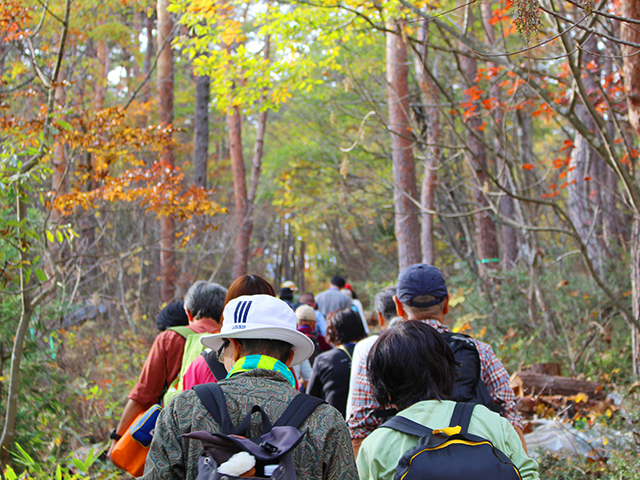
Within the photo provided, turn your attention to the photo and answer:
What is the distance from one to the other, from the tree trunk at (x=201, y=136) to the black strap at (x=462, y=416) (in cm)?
1185

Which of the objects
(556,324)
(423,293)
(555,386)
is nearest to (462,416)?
(423,293)

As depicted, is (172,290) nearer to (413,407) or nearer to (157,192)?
(157,192)

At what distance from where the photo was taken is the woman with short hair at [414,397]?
1.95 meters

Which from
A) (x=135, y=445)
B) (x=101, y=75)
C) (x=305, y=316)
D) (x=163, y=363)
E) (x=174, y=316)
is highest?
(x=101, y=75)

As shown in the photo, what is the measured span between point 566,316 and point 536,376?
8.04 feet

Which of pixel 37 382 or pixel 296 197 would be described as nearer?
pixel 37 382

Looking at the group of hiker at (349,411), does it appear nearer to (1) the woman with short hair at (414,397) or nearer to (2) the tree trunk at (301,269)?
(1) the woman with short hair at (414,397)

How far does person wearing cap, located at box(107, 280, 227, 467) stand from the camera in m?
3.30

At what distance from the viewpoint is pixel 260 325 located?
1.90m

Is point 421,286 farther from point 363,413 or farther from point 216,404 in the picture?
point 216,404

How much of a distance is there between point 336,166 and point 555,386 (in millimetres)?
11168

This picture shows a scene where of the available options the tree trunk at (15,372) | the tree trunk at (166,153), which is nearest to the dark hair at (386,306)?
the tree trunk at (15,372)

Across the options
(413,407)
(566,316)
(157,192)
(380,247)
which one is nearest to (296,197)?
(380,247)

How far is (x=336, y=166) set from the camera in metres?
16.2
